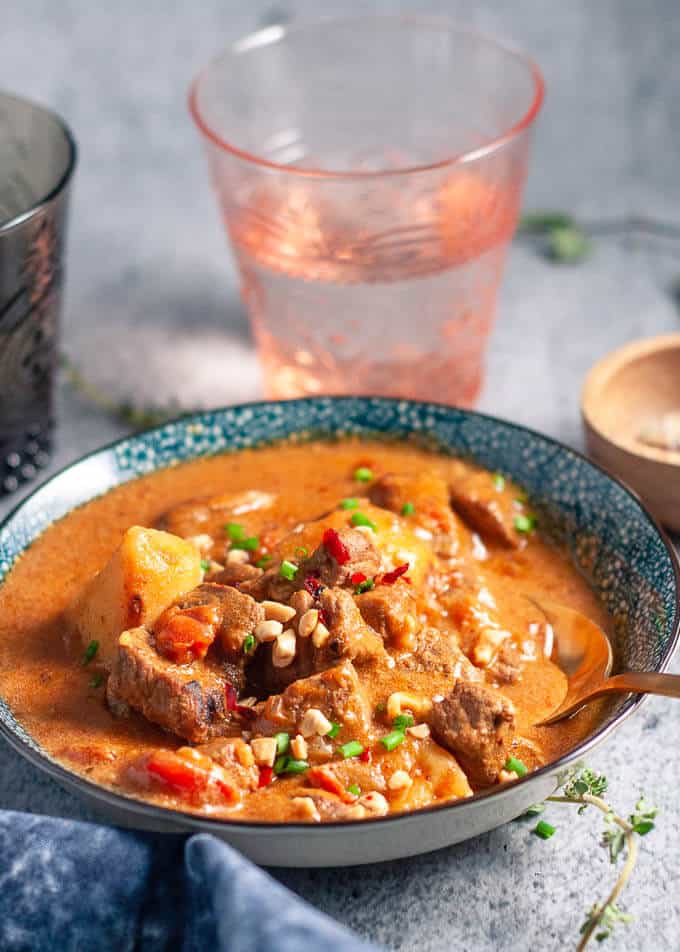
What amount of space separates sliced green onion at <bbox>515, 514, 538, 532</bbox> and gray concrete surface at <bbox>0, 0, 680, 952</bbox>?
1164 millimetres

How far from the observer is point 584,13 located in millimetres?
7043

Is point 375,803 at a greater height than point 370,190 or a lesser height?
lesser

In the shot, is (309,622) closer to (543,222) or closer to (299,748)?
(299,748)

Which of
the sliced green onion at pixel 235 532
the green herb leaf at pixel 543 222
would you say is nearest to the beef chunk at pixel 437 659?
the sliced green onion at pixel 235 532

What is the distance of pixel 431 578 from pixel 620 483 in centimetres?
67

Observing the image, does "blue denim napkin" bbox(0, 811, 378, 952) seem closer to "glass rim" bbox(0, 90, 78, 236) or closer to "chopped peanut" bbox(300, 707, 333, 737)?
"chopped peanut" bbox(300, 707, 333, 737)

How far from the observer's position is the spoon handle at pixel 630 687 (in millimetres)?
3098

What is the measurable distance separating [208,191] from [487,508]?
370 centimetres

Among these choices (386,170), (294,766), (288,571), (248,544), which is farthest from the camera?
(386,170)

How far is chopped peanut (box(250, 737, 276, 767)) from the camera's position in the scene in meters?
3.12

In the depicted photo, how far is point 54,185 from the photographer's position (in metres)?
4.85

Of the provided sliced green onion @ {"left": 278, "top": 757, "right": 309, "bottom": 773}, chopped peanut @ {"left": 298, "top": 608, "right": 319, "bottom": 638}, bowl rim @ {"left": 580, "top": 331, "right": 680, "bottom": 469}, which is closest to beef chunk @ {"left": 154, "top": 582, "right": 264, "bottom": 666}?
→ chopped peanut @ {"left": 298, "top": 608, "right": 319, "bottom": 638}

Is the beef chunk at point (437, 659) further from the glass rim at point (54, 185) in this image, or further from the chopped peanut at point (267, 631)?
the glass rim at point (54, 185)

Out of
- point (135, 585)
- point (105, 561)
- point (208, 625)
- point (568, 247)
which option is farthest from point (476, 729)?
point (568, 247)
